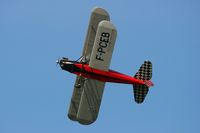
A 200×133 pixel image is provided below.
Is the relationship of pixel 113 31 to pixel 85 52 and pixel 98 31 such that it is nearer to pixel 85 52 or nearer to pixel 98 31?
pixel 98 31

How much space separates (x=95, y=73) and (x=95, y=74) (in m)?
0.08

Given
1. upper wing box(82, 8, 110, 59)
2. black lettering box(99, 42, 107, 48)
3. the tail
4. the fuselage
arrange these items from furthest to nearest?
upper wing box(82, 8, 110, 59) → the tail → the fuselage → black lettering box(99, 42, 107, 48)

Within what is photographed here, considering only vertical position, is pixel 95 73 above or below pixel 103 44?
below

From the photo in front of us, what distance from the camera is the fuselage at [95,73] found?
38.0m

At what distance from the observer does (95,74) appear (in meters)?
38.0

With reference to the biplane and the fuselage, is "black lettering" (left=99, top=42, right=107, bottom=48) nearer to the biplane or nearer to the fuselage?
the biplane

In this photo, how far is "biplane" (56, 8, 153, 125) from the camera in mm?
36906

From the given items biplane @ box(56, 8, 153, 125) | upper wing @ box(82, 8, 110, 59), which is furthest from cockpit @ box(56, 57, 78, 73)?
upper wing @ box(82, 8, 110, 59)

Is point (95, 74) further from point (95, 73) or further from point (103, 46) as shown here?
point (103, 46)

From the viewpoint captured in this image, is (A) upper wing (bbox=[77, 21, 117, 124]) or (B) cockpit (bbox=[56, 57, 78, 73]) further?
(B) cockpit (bbox=[56, 57, 78, 73])

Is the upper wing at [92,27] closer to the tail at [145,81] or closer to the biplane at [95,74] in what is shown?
the biplane at [95,74]

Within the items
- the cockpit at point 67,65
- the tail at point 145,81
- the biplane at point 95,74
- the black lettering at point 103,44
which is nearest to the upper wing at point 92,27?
the biplane at point 95,74

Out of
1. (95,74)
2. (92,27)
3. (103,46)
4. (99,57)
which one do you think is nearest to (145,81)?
(95,74)

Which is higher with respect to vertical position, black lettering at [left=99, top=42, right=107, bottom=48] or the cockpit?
black lettering at [left=99, top=42, right=107, bottom=48]
